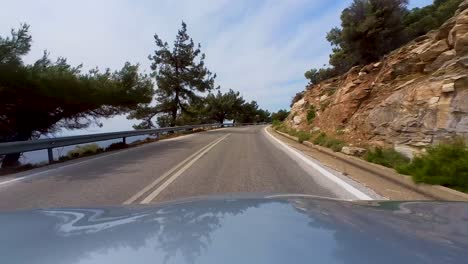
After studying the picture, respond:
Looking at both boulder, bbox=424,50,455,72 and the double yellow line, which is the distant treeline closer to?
the double yellow line

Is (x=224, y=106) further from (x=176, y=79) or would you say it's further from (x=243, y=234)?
(x=243, y=234)

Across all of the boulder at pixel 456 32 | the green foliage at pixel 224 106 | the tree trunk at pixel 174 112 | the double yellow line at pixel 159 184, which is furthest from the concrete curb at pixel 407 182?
the green foliage at pixel 224 106

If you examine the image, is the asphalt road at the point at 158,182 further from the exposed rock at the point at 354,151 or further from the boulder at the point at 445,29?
the boulder at the point at 445,29

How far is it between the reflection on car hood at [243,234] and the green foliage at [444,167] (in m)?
3.40

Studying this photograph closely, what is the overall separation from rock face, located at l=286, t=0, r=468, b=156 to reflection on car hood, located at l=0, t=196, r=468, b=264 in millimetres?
7092

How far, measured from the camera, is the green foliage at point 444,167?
691cm

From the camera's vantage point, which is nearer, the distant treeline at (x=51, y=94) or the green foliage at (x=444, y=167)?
the green foliage at (x=444, y=167)

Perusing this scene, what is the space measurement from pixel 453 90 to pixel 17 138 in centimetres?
1866

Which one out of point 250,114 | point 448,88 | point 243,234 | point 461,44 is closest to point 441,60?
point 461,44

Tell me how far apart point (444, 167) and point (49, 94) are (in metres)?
16.8

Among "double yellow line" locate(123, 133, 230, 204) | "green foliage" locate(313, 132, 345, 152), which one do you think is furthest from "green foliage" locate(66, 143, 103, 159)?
"green foliage" locate(313, 132, 345, 152)

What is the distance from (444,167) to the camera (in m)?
7.25

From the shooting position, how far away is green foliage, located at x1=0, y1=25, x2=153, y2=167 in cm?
1688

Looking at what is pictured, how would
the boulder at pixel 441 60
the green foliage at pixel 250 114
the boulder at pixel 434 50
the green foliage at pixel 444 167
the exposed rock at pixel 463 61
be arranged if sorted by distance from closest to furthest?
the green foliage at pixel 444 167 → the exposed rock at pixel 463 61 → the boulder at pixel 441 60 → the boulder at pixel 434 50 → the green foliage at pixel 250 114
